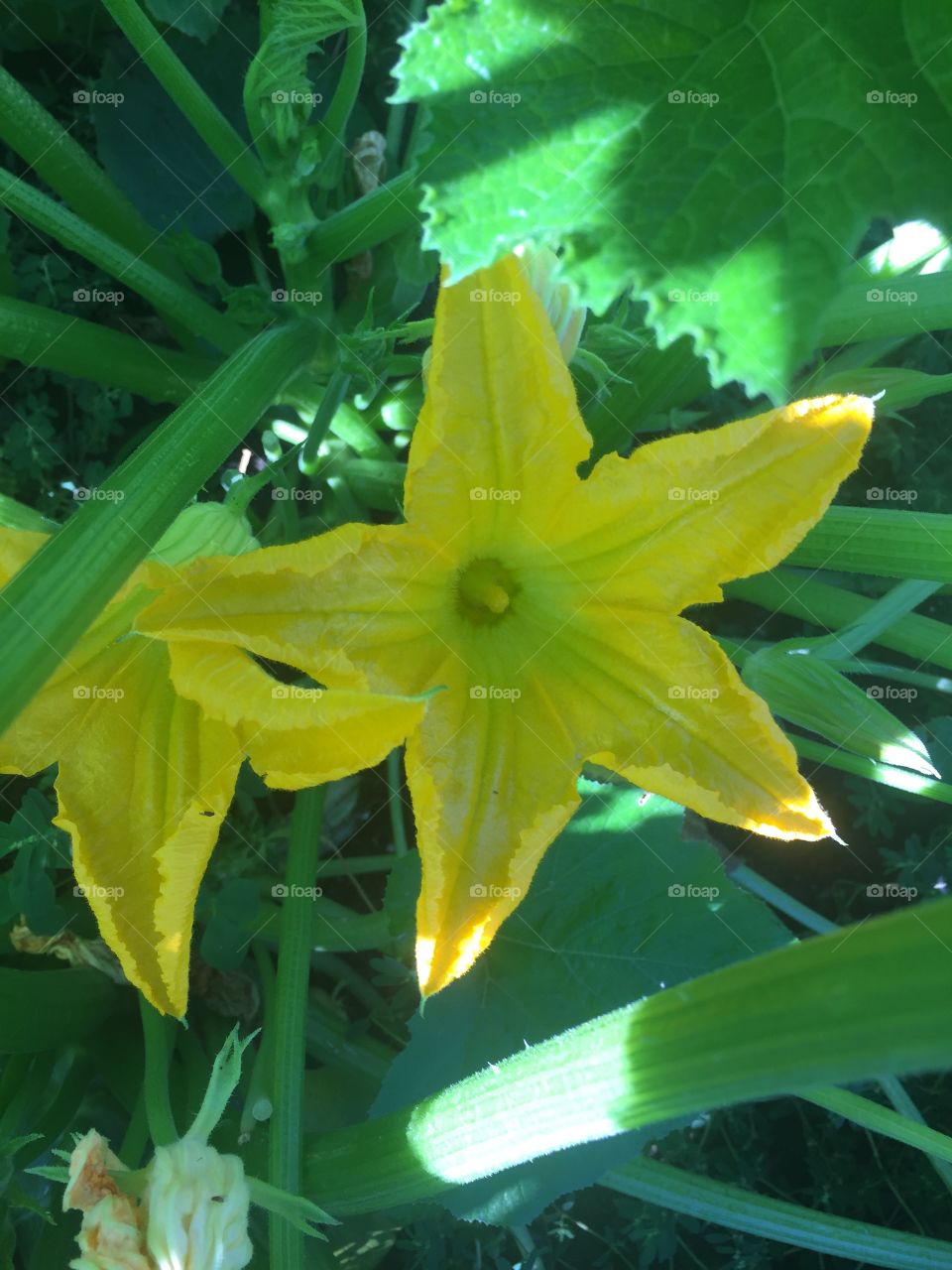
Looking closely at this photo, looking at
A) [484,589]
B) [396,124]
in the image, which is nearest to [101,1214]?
[484,589]

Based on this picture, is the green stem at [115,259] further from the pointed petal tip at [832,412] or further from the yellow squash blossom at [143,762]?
the pointed petal tip at [832,412]

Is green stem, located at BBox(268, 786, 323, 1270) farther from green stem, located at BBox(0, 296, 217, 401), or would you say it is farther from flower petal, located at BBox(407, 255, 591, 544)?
green stem, located at BBox(0, 296, 217, 401)

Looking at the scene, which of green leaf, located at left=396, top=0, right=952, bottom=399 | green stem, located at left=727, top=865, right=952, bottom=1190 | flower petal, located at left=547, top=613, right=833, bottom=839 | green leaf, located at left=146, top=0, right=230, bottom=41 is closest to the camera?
green leaf, located at left=396, top=0, right=952, bottom=399

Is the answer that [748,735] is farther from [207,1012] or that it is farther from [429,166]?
[207,1012]

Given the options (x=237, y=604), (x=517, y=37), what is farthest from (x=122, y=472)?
(x=517, y=37)

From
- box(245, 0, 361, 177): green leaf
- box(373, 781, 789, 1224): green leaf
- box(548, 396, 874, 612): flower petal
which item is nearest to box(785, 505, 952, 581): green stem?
box(548, 396, 874, 612): flower petal
